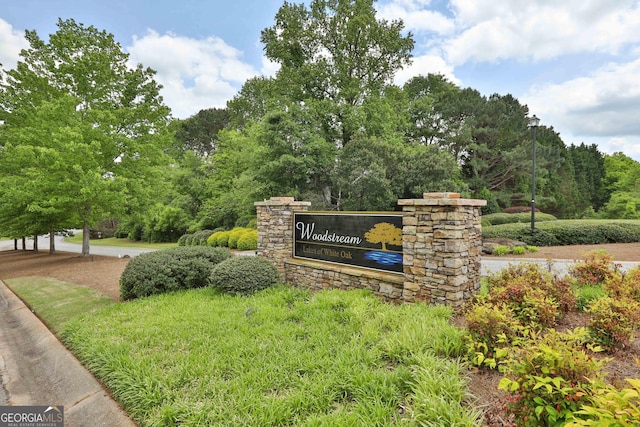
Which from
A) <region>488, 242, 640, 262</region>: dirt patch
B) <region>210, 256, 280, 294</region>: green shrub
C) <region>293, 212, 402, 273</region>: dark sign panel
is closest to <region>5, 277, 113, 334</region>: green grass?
<region>210, 256, 280, 294</region>: green shrub

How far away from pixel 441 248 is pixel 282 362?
2.57 metres

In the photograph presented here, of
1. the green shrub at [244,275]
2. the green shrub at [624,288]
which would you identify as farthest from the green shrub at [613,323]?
the green shrub at [244,275]

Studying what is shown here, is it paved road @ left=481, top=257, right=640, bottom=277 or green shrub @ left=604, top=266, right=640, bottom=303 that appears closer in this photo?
green shrub @ left=604, top=266, right=640, bottom=303

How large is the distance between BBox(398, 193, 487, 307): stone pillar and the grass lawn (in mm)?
333

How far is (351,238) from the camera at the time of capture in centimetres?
554

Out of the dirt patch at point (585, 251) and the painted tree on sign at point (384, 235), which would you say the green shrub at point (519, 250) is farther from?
the painted tree on sign at point (384, 235)

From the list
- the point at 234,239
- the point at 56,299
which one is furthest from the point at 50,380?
the point at 234,239

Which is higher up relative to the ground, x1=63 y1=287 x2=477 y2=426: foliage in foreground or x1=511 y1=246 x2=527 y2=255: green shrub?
x1=511 y1=246 x2=527 y2=255: green shrub

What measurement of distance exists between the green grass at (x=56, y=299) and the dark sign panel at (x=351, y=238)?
4.17 m

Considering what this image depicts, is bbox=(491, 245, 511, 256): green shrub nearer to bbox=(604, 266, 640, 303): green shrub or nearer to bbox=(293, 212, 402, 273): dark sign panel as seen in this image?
bbox=(604, 266, 640, 303): green shrub

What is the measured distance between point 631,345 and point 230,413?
3.93 m

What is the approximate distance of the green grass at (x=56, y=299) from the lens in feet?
16.8

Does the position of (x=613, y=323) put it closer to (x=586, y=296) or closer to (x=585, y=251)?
(x=586, y=296)

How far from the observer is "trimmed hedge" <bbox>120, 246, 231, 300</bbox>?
5754mm
